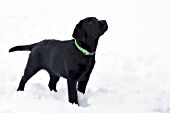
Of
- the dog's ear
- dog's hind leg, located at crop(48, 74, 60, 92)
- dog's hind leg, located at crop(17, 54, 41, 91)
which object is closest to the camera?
the dog's ear

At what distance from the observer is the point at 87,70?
6031 millimetres

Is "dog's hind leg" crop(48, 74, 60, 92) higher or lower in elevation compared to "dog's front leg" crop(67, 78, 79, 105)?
lower

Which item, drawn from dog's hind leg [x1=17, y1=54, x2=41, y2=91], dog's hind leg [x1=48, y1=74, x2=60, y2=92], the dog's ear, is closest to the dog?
the dog's ear

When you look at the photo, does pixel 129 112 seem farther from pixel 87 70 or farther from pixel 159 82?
pixel 159 82

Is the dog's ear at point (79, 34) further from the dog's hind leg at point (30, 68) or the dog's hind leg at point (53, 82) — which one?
the dog's hind leg at point (53, 82)

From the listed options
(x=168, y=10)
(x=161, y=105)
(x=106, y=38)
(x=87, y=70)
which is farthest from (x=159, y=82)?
(x=168, y=10)

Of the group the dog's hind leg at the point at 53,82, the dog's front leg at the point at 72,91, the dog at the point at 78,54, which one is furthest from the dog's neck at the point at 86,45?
the dog's hind leg at the point at 53,82

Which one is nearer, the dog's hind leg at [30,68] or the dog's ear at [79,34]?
the dog's ear at [79,34]

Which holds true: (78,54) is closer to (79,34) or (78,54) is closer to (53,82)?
(79,34)

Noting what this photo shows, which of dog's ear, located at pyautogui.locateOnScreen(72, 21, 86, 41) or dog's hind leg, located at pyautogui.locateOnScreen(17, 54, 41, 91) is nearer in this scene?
dog's ear, located at pyautogui.locateOnScreen(72, 21, 86, 41)

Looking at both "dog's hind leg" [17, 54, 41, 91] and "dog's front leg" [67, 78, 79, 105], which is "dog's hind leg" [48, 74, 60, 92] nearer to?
"dog's hind leg" [17, 54, 41, 91]

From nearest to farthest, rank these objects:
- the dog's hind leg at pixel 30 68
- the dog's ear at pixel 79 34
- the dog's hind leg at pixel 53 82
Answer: the dog's ear at pixel 79 34, the dog's hind leg at pixel 30 68, the dog's hind leg at pixel 53 82

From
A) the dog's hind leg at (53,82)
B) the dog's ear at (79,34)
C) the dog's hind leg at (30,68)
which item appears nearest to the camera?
the dog's ear at (79,34)

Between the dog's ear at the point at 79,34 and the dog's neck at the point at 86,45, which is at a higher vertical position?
the dog's ear at the point at 79,34
